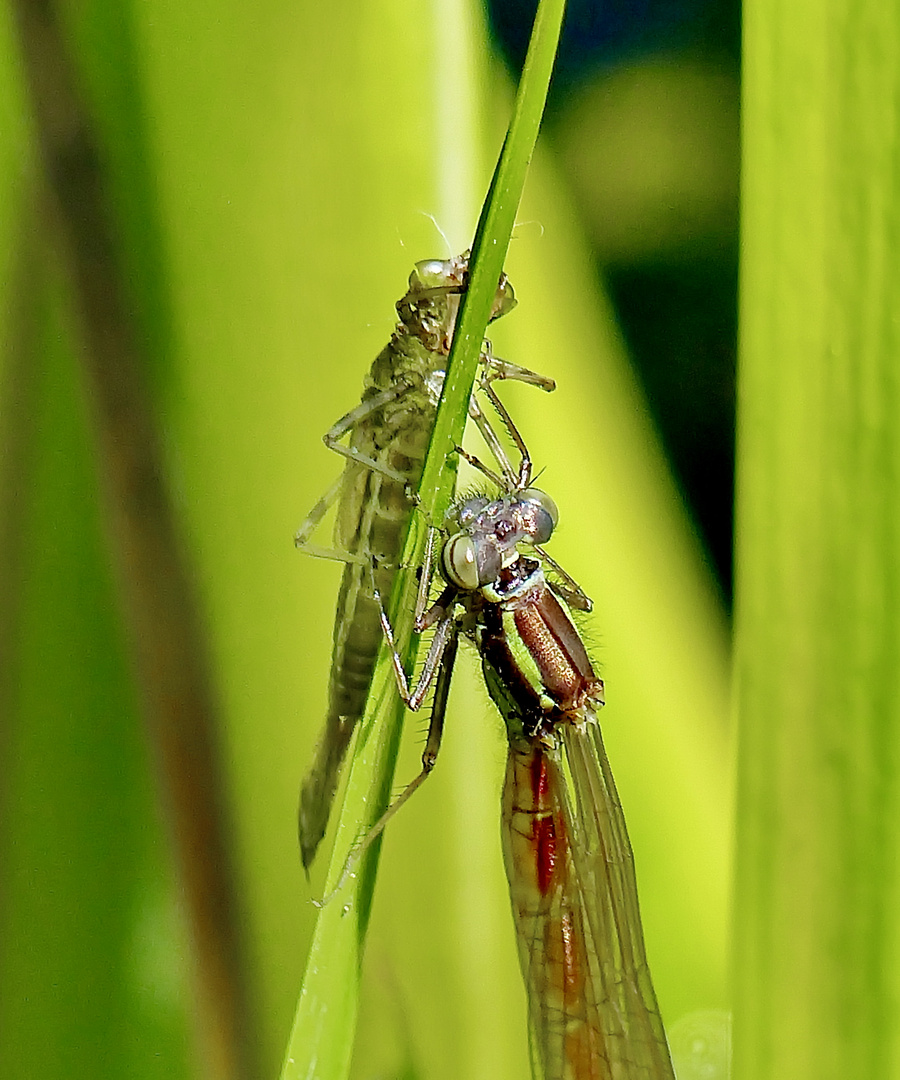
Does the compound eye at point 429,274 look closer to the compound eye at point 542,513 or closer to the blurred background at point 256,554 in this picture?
the blurred background at point 256,554

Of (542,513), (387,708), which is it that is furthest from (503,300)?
(387,708)

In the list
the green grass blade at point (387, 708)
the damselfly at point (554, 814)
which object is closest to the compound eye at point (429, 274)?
the damselfly at point (554, 814)

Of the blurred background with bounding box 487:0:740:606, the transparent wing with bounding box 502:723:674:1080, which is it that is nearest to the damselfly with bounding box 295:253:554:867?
the transparent wing with bounding box 502:723:674:1080

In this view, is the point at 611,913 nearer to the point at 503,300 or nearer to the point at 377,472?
the point at 377,472

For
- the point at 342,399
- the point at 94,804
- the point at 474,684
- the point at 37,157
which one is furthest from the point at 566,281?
the point at 94,804

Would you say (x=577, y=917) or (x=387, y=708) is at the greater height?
(x=387, y=708)

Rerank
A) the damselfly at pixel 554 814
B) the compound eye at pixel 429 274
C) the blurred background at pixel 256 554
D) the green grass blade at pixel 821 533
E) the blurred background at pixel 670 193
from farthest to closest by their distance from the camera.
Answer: the blurred background at pixel 670 193 < the damselfly at pixel 554 814 < the compound eye at pixel 429 274 < the blurred background at pixel 256 554 < the green grass blade at pixel 821 533

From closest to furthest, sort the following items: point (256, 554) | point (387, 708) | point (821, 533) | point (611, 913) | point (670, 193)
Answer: point (821, 533) → point (387, 708) → point (256, 554) → point (611, 913) → point (670, 193)
